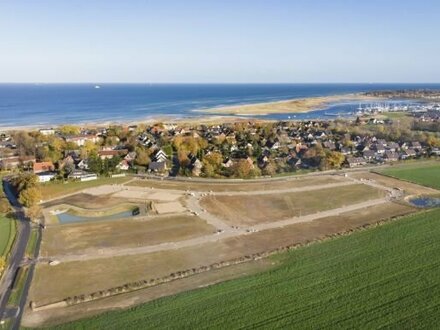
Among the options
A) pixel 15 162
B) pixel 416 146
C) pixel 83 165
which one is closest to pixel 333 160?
→ pixel 416 146

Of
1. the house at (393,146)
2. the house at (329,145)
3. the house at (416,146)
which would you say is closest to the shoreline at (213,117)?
the house at (329,145)

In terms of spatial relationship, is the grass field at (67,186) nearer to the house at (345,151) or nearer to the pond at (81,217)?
the pond at (81,217)

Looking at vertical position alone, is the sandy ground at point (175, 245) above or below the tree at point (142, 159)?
below

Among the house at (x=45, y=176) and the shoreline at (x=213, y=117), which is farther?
the shoreline at (x=213, y=117)

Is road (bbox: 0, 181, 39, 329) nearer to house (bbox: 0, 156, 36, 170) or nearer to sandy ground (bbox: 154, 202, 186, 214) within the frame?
sandy ground (bbox: 154, 202, 186, 214)

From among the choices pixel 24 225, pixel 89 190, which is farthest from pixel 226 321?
pixel 89 190

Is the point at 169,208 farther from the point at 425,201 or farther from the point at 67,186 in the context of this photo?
the point at 425,201

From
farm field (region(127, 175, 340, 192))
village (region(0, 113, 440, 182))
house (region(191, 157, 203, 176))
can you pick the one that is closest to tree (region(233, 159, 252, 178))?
village (region(0, 113, 440, 182))
